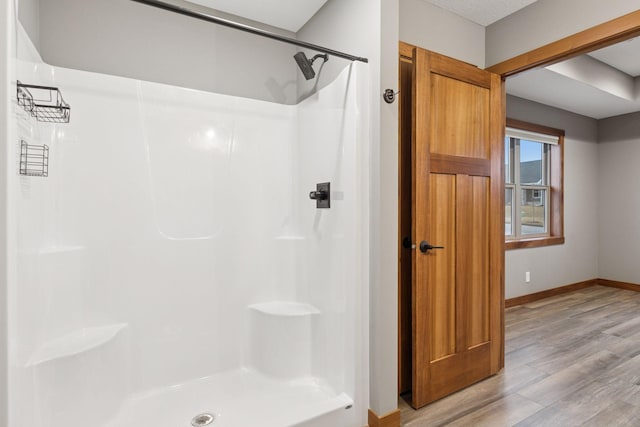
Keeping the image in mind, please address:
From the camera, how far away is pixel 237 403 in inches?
74.5

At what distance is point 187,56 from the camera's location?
85.3 inches

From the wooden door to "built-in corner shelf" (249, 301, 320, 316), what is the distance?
67cm

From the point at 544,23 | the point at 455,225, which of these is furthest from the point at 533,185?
the point at 455,225

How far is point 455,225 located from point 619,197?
451 centimetres

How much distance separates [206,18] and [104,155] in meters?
0.96

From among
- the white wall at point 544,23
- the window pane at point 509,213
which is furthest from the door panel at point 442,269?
the window pane at point 509,213

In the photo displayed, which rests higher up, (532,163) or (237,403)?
(532,163)

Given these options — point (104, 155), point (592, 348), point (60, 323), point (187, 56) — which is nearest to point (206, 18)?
point (187, 56)

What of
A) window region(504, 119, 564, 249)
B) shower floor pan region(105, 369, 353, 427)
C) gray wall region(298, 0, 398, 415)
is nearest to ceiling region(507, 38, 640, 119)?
window region(504, 119, 564, 249)

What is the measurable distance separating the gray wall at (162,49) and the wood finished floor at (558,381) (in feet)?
7.90

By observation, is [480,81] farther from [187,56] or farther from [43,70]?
[43,70]

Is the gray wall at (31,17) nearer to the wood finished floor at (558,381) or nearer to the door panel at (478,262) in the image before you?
the door panel at (478,262)

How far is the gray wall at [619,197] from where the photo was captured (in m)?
4.74

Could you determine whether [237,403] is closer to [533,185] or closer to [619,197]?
[533,185]
